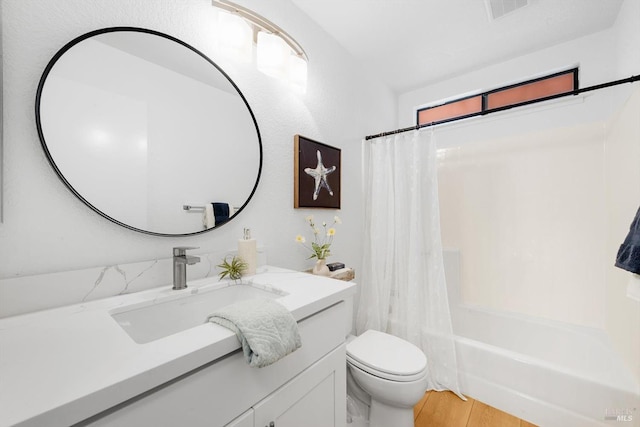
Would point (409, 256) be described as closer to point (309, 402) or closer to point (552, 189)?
point (309, 402)

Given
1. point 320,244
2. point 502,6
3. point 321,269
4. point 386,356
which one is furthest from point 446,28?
point 386,356

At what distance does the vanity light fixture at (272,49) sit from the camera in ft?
4.12

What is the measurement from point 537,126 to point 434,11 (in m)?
1.31

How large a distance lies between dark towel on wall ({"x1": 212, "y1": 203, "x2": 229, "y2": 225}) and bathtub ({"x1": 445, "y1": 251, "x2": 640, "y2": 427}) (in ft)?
5.58

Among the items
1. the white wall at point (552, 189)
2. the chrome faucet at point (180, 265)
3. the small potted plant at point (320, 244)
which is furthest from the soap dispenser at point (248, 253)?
the white wall at point (552, 189)

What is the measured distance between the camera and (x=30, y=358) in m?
0.50

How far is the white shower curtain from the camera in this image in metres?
1.71

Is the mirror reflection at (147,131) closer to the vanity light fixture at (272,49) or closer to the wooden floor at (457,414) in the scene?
the vanity light fixture at (272,49)

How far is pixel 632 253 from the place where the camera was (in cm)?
95

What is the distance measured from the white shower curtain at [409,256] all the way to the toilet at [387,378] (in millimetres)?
385

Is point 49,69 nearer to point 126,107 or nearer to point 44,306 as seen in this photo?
point 126,107

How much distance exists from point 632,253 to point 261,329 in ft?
4.52

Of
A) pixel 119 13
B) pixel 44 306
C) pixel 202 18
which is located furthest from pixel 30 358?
pixel 202 18

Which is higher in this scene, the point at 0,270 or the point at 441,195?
the point at 441,195
